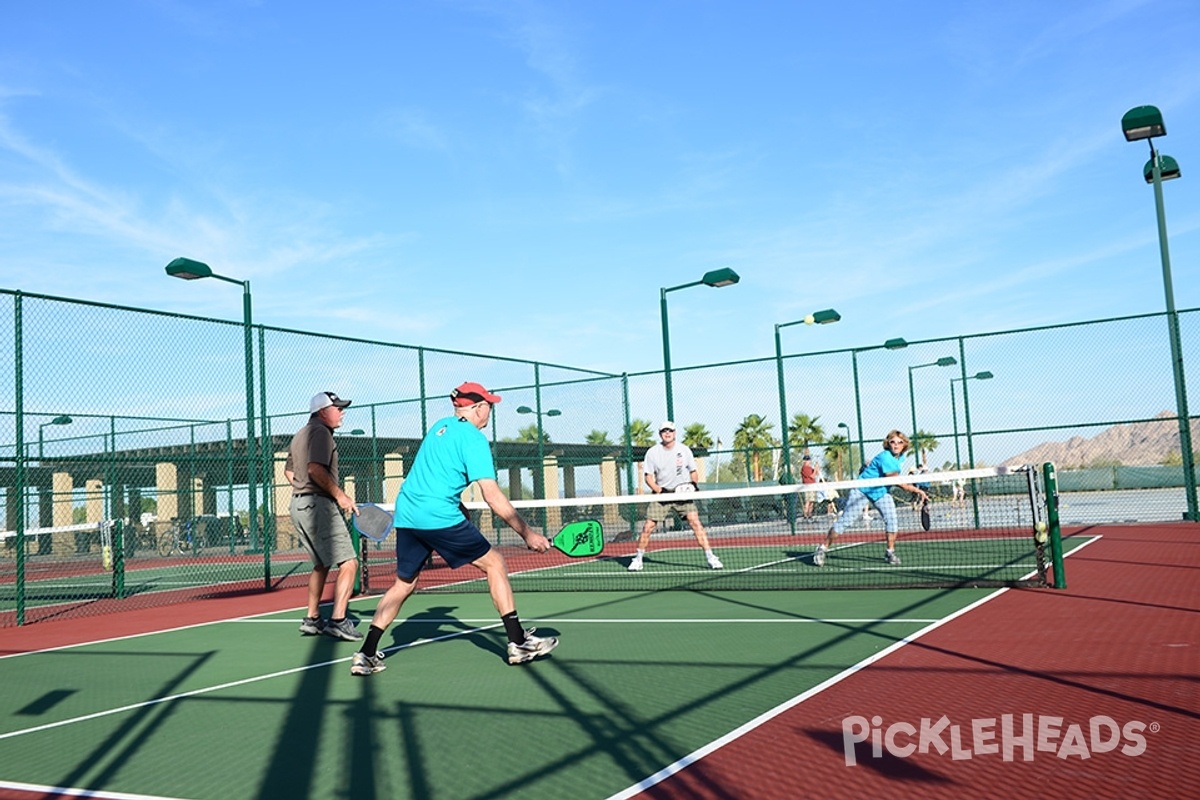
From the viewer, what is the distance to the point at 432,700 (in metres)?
5.09

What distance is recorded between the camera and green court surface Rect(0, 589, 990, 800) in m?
3.83

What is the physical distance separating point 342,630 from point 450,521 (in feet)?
6.72

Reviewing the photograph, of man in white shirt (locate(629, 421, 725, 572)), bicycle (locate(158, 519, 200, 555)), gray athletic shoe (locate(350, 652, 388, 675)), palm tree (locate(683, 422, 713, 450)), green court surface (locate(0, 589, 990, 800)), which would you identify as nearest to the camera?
green court surface (locate(0, 589, 990, 800))

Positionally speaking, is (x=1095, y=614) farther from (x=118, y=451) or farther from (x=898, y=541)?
(x=118, y=451)

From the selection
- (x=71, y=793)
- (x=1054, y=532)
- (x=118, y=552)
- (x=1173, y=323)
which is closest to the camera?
(x=71, y=793)

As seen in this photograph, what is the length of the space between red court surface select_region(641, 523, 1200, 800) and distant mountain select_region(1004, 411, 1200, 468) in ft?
15.2

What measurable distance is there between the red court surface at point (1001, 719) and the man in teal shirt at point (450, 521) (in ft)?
6.74

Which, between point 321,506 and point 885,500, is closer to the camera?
point 321,506

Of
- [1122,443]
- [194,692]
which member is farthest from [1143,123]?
A: [194,692]

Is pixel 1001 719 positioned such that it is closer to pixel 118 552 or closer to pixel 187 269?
pixel 118 552

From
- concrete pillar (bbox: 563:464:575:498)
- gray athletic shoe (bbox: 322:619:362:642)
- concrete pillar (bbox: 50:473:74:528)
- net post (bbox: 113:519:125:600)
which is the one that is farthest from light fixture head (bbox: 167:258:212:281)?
concrete pillar (bbox: 563:464:575:498)

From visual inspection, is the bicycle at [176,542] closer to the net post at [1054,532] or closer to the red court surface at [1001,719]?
the net post at [1054,532]

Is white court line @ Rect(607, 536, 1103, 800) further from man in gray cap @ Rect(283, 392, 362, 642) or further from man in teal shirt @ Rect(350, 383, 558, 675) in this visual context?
man in gray cap @ Rect(283, 392, 362, 642)

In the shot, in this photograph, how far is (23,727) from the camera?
503 centimetres
